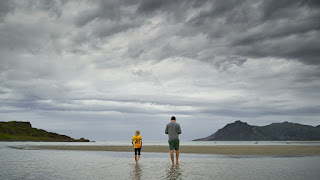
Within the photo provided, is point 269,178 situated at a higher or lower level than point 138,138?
lower

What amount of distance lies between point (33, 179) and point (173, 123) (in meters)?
10.2

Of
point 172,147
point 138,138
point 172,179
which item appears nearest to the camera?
point 172,179

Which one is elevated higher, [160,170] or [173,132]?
[173,132]

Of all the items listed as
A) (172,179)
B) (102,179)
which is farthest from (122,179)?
(172,179)

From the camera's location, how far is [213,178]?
13234 millimetres

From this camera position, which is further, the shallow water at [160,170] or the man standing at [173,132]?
the man standing at [173,132]

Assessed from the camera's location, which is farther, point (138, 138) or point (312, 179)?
point (138, 138)

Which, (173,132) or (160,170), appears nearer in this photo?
(160,170)

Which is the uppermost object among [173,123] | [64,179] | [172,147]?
[173,123]

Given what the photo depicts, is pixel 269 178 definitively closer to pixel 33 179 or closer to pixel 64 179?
pixel 64 179

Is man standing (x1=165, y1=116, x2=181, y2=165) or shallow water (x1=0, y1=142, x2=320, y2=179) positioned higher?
man standing (x1=165, y1=116, x2=181, y2=165)

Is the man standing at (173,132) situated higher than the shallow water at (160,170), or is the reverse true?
the man standing at (173,132)

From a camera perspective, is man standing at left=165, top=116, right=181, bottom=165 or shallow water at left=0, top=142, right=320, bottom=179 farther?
man standing at left=165, top=116, right=181, bottom=165

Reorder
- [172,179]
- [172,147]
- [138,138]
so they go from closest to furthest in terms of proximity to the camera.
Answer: [172,179] < [172,147] < [138,138]
